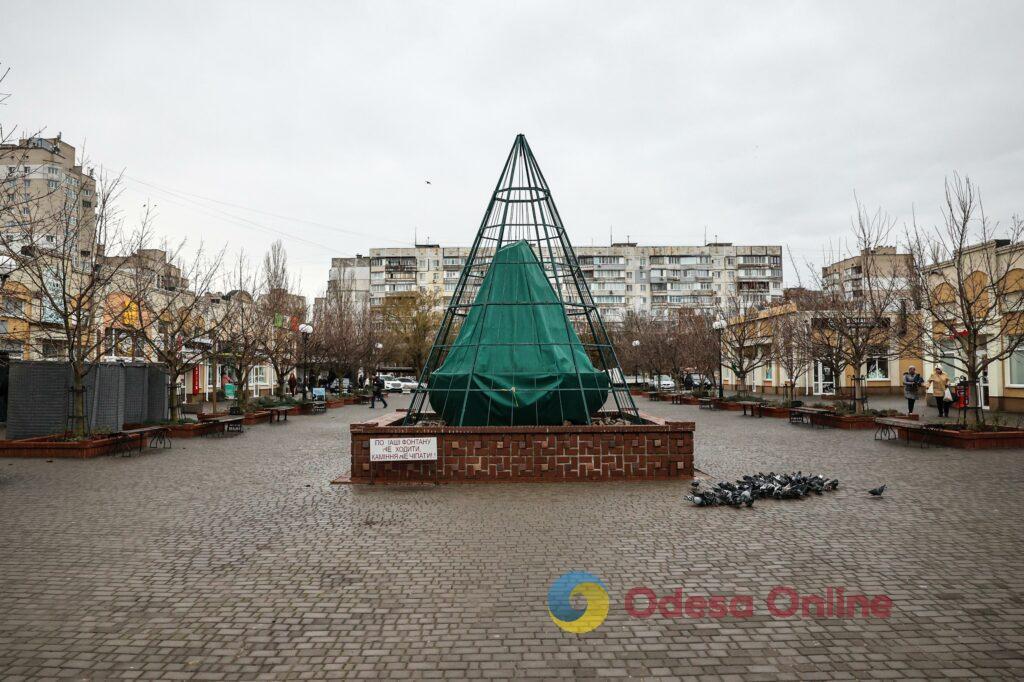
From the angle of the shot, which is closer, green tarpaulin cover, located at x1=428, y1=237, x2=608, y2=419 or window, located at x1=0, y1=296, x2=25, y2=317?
green tarpaulin cover, located at x1=428, y1=237, x2=608, y2=419

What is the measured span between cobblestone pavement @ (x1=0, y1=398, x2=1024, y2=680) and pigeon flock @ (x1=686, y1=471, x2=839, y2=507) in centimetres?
27

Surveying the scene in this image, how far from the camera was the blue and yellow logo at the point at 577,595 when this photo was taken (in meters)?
5.09

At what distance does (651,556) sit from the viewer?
682 cm

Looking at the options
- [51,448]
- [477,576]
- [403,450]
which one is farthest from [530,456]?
[51,448]

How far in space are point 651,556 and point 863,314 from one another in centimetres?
2085

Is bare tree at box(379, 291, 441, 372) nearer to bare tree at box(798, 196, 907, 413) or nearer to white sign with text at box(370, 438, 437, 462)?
bare tree at box(798, 196, 907, 413)

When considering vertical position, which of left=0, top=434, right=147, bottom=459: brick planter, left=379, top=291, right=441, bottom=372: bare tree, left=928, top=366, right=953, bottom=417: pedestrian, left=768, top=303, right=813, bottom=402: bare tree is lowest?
left=0, top=434, right=147, bottom=459: brick planter

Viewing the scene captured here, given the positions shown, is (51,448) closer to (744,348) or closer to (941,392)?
(941,392)

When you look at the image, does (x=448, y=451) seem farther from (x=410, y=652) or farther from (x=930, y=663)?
(x=930, y=663)

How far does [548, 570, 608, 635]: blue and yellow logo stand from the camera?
5.09 meters

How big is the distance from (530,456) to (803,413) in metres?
14.7

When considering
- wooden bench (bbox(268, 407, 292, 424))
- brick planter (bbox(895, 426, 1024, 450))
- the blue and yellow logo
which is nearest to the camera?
the blue and yellow logo

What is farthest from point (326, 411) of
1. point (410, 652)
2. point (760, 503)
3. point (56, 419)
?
point (410, 652)

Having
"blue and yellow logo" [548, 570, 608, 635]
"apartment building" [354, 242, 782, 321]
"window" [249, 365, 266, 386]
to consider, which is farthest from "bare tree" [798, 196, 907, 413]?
"apartment building" [354, 242, 782, 321]
